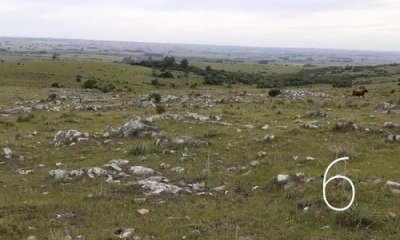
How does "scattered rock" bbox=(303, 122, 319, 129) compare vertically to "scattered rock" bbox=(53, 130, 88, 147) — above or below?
above

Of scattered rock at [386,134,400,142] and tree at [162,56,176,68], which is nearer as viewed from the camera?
scattered rock at [386,134,400,142]

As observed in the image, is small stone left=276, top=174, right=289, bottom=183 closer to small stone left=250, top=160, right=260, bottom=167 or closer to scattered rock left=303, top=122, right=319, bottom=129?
small stone left=250, top=160, right=260, bottom=167

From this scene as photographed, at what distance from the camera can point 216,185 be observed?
15422 millimetres

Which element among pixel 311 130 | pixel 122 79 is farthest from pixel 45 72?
pixel 311 130

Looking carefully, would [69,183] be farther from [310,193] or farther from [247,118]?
[247,118]

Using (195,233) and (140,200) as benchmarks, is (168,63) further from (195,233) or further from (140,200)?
(195,233)

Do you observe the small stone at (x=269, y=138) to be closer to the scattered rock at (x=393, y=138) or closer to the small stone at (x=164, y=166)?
the scattered rock at (x=393, y=138)

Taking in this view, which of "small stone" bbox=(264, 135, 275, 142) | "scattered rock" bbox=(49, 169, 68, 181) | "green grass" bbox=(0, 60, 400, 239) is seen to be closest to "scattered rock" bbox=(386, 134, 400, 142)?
"green grass" bbox=(0, 60, 400, 239)

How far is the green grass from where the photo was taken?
11727 millimetres

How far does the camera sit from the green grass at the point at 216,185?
1173cm

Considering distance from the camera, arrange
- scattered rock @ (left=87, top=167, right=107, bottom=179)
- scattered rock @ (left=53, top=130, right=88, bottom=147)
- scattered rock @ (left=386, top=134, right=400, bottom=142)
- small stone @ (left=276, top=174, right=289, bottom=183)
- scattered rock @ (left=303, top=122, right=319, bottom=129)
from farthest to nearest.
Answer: scattered rock @ (left=303, top=122, right=319, bottom=129), scattered rock @ (left=53, top=130, right=88, bottom=147), scattered rock @ (left=386, top=134, right=400, bottom=142), scattered rock @ (left=87, top=167, right=107, bottom=179), small stone @ (left=276, top=174, right=289, bottom=183)

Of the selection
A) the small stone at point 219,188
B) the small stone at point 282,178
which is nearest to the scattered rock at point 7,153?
the small stone at point 219,188

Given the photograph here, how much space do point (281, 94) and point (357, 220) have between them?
3579 centimetres

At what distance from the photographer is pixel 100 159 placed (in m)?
19.0
